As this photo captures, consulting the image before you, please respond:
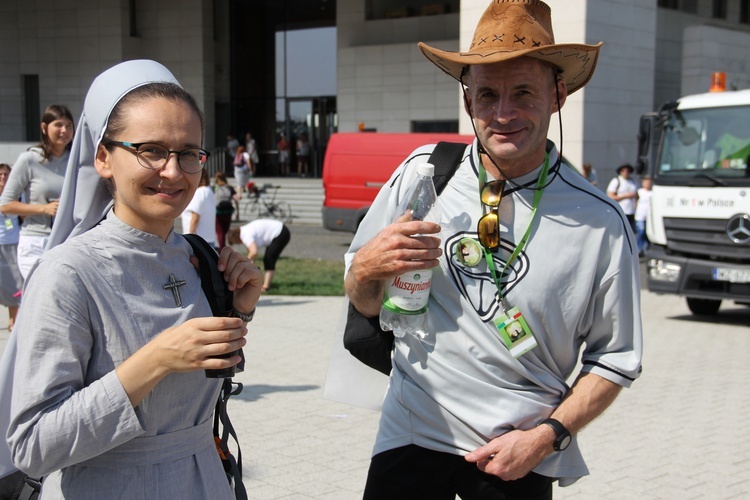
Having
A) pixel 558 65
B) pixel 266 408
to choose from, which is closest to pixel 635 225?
pixel 266 408

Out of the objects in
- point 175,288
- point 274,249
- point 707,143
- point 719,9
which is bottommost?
point 274,249

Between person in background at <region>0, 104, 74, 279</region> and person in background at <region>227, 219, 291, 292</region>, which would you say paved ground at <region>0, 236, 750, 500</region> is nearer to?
person in background at <region>0, 104, 74, 279</region>

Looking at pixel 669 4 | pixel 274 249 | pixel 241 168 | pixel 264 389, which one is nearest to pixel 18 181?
pixel 264 389

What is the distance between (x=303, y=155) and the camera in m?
35.3

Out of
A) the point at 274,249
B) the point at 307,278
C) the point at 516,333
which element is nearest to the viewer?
the point at 516,333

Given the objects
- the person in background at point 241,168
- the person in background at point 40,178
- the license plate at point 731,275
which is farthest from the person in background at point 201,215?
the person in background at point 241,168

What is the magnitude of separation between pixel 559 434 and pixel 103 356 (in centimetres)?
136

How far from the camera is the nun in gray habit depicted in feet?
6.34

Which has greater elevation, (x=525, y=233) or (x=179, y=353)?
(x=525, y=233)

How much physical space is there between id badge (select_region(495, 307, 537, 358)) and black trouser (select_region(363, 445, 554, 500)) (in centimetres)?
42

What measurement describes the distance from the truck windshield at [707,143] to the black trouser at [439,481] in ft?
31.2

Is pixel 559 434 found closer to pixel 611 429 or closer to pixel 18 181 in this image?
pixel 611 429

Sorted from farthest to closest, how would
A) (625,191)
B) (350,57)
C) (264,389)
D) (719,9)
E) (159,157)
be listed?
(719,9) < (350,57) < (625,191) < (264,389) < (159,157)

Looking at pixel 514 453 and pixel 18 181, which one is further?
pixel 18 181
